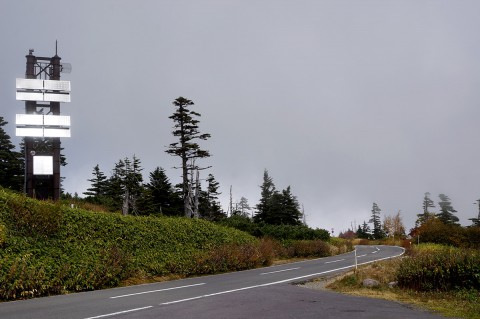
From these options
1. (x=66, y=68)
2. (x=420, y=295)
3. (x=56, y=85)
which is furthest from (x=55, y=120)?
(x=420, y=295)

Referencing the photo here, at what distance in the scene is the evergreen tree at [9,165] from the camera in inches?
2172

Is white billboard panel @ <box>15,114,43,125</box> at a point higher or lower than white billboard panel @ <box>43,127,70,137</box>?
higher

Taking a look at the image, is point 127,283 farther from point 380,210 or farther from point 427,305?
point 380,210

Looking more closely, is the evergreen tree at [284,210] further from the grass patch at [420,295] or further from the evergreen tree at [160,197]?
the grass patch at [420,295]

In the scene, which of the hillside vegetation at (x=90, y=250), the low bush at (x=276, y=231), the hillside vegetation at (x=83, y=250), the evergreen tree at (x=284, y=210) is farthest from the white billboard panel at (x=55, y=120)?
the evergreen tree at (x=284, y=210)

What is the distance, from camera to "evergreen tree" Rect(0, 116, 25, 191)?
5516 cm

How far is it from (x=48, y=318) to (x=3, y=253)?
231 inches

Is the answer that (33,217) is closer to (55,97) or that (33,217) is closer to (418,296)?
(418,296)

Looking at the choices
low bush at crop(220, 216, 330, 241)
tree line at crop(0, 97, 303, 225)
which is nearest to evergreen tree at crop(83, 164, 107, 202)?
tree line at crop(0, 97, 303, 225)

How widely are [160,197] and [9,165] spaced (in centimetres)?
1968

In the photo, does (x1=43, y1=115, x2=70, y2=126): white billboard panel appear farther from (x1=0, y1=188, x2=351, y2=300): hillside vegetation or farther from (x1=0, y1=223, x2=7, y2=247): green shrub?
(x1=0, y1=223, x2=7, y2=247): green shrub

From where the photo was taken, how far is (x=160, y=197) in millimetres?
60688

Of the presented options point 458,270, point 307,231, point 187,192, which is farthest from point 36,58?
point 458,270

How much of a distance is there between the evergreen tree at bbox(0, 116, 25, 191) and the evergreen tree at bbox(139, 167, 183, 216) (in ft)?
50.9
